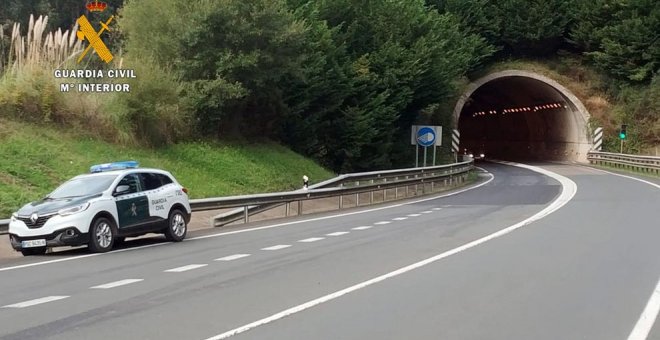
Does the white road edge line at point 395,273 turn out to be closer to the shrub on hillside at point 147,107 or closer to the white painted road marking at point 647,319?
the white painted road marking at point 647,319

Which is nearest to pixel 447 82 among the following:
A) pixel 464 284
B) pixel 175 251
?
pixel 175 251

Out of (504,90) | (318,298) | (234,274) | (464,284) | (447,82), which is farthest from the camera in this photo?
(504,90)

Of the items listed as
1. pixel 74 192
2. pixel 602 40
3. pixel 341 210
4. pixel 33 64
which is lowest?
pixel 341 210

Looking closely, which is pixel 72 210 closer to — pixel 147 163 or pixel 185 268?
pixel 185 268

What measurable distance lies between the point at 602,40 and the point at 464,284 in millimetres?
48813

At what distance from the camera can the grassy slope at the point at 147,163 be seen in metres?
19.5

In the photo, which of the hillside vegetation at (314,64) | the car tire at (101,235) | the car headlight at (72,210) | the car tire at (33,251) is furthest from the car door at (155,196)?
the hillside vegetation at (314,64)

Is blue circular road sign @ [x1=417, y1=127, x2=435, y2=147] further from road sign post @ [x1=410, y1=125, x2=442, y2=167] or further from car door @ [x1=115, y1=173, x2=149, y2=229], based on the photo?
car door @ [x1=115, y1=173, x2=149, y2=229]

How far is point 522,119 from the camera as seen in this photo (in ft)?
228

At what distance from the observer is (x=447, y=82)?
43.6 metres

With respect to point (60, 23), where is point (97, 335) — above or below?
below

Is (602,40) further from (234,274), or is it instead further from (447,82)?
(234,274)

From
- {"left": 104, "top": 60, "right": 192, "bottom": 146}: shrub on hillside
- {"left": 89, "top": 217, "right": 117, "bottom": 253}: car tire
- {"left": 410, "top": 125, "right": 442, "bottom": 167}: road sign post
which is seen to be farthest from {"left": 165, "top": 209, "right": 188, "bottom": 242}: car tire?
{"left": 410, "top": 125, "right": 442, "bottom": 167}: road sign post

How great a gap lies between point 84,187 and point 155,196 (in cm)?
148
